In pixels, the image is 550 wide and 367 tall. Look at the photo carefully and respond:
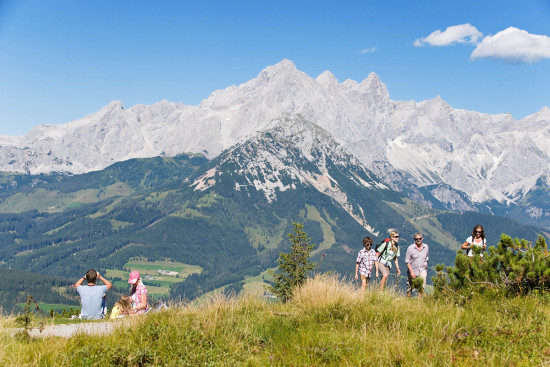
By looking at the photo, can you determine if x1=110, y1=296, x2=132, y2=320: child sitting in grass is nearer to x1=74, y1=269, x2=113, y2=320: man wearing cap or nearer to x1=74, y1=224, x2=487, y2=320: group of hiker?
x1=74, y1=224, x2=487, y2=320: group of hiker

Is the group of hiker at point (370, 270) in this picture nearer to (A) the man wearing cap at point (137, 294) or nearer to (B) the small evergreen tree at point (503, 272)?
(A) the man wearing cap at point (137, 294)

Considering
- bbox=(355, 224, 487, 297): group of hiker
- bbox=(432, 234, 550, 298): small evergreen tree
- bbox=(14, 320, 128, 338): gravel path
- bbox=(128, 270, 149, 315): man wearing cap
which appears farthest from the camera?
bbox=(355, 224, 487, 297): group of hiker

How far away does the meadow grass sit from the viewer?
6.66 metres

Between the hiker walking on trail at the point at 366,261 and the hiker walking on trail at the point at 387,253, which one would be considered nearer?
the hiker walking on trail at the point at 366,261

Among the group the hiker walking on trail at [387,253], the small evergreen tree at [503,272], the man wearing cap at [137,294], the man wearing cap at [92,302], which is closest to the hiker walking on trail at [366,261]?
the hiker walking on trail at [387,253]

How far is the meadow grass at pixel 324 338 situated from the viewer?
21.9 ft

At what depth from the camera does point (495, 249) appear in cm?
1097

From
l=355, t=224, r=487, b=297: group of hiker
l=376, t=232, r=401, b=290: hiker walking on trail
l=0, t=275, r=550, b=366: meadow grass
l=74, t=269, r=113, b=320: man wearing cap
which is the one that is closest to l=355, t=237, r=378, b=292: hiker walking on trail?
l=355, t=224, r=487, b=297: group of hiker

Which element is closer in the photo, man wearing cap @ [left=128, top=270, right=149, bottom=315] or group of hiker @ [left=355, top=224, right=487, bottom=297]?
man wearing cap @ [left=128, top=270, right=149, bottom=315]

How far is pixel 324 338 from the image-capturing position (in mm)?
7645

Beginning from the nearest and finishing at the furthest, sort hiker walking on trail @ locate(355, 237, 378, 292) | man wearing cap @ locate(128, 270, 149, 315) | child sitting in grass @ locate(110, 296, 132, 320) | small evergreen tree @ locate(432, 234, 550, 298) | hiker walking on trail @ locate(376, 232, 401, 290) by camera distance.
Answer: small evergreen tree @ locate(432, 234, 550, 298) < child sitting in grass @ locate(110, 296, 132, 320) < man wearing cap @ locate(128, 270, 149, 315) < hiker walking on trail @ locate(355, 237, 378, 292) < hiker walking on trail @ locate(376, 232, 401, 290)

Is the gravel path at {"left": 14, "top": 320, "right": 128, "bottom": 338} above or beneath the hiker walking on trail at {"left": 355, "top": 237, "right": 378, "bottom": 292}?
above

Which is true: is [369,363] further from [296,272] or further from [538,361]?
[296,272]

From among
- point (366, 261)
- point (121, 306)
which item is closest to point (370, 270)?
point (366, 261)
